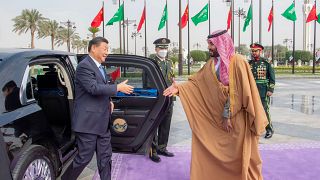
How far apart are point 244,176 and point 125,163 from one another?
6.34 feet

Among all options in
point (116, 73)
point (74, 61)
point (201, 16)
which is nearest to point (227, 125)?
point (116, 73)

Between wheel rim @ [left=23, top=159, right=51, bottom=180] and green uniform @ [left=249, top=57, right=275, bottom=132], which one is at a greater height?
green uniform @ [left=249, top=57, right=275, bottom=132]

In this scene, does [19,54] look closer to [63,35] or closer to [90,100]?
[90,100]

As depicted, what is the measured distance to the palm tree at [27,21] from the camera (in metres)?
58.9

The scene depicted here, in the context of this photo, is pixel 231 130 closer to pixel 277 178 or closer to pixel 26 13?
pixel 277 178

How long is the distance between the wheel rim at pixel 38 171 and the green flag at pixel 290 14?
27110mm

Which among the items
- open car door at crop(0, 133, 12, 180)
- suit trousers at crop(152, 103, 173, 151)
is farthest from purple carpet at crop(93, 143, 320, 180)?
open car door at crop(0, 133, 12, 180)

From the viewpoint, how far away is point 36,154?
2.99 m

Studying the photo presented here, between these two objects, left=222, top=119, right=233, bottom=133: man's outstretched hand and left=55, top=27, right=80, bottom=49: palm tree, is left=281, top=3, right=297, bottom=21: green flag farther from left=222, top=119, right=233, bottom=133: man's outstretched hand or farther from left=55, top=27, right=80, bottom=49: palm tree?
left=55, top=27, right=80, bottom=49: palm tree

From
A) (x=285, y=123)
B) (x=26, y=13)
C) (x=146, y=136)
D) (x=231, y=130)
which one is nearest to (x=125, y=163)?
(x=146, y=136)

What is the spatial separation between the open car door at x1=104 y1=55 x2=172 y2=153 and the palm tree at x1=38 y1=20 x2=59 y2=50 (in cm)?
6114

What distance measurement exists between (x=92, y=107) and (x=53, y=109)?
95 cm

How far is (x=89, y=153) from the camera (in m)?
3.52

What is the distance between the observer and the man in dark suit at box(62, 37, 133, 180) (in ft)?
11.1
